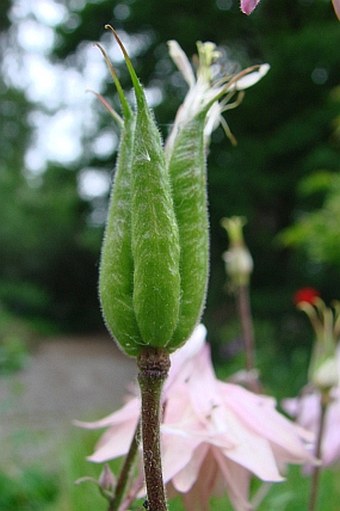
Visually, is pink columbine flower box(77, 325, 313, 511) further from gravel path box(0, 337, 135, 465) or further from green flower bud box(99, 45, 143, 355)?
gravel path box(0, 337, 135, 465)

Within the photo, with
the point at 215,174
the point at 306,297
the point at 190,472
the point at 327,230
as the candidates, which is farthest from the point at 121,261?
the point at 215,174

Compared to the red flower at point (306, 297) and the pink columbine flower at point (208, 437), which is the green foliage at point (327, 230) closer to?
the red flower at point (306, 297)

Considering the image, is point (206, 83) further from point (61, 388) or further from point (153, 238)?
point (61, 388)

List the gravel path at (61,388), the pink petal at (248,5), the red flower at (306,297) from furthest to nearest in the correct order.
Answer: the gravel path at (61,388), the red flower at (306,297), the pink petal at (248,5)

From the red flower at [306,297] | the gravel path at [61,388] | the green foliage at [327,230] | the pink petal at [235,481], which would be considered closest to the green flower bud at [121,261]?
the pink petal at [235,481]

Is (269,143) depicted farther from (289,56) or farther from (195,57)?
(195,57)

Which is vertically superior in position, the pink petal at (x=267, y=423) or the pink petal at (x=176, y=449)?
the pink petal at (x=176, y=449)
